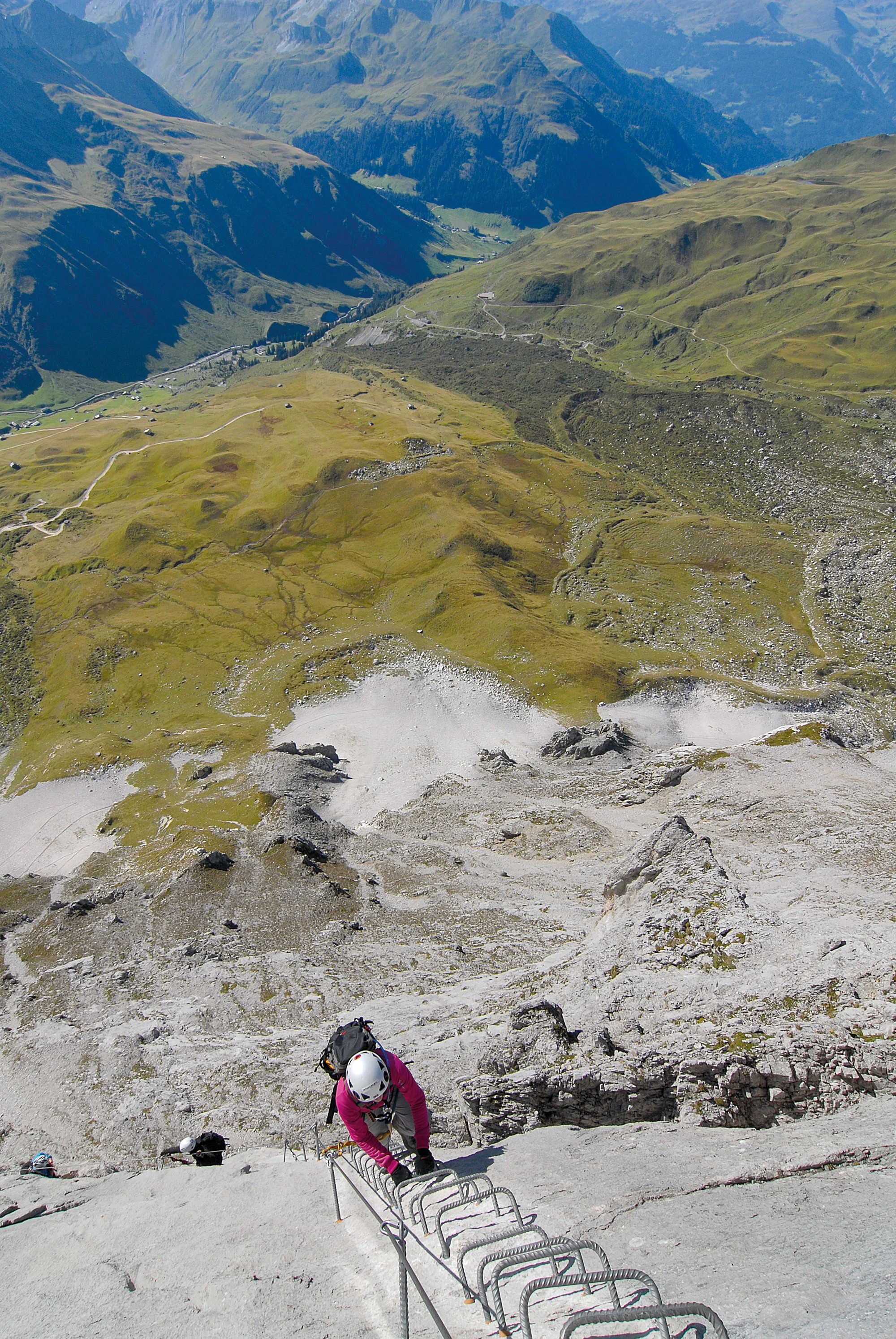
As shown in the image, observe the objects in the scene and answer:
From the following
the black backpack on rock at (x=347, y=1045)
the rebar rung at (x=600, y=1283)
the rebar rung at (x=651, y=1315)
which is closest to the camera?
the rebar rung at (x=651, y=1315)

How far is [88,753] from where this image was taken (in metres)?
102

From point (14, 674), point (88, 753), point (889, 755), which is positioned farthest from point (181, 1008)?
point (14, 674)

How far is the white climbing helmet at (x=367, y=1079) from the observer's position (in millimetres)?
16562

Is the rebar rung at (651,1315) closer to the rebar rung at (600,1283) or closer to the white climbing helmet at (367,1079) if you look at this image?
the rebar rung at (600,1283)

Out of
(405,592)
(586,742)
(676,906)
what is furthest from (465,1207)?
(405,592)

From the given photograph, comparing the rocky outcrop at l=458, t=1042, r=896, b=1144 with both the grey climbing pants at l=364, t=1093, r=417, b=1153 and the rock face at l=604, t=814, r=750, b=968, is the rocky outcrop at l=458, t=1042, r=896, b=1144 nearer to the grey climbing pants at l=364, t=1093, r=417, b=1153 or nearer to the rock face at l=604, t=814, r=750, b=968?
the grey climbing pants at l=364, t=1093, r=417, b=1153

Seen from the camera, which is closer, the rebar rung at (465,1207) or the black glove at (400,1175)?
the rebar rung at (465,1207)

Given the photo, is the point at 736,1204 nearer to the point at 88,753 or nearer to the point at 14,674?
the point at 88,753

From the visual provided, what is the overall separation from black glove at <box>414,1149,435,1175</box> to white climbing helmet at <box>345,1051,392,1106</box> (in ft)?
8.69

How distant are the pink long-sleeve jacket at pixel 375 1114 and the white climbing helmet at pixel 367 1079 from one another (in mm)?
381

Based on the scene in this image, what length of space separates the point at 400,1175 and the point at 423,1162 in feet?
3.12

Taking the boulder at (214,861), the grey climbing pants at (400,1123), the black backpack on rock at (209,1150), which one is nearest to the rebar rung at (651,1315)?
the grey climbing pants at (400,1123)

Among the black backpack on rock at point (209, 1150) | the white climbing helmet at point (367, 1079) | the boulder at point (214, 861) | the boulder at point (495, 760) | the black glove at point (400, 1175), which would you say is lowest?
the boulder at point (495, 760)

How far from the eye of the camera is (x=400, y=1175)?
1727cm
